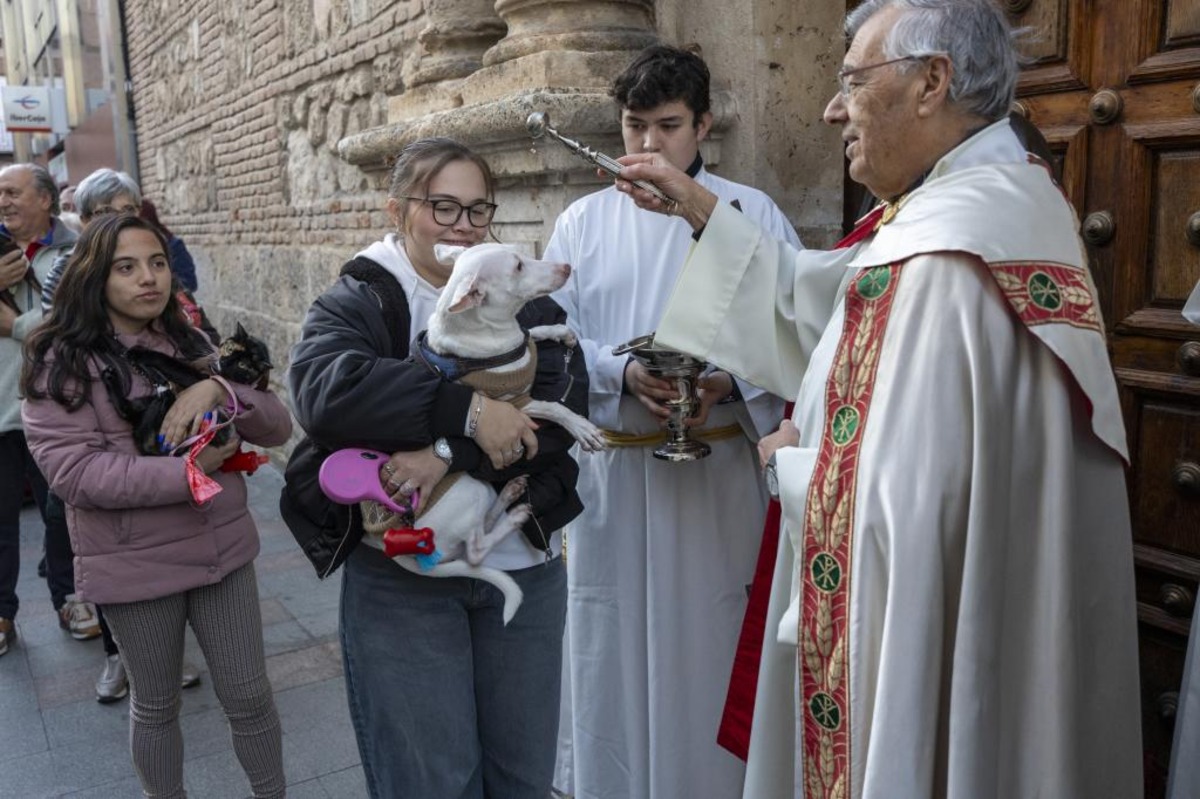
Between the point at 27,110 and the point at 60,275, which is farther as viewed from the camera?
the point at 27,110

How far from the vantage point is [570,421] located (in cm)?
220

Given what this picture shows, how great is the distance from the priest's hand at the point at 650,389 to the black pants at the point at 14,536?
3.15 m

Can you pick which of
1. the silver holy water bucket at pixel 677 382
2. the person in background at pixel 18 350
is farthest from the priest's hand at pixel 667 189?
the person in background at pixel 18 350

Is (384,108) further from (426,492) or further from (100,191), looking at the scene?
(426,492)

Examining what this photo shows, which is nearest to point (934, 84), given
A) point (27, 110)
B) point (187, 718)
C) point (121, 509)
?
point (121, 509)

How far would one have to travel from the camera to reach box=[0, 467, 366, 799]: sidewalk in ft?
11.2

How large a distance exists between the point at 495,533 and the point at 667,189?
90 centimetres

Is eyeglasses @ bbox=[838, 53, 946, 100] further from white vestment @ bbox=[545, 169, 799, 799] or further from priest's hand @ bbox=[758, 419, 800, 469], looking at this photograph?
white vestment @ bbox=[545, 169, 799, 799]

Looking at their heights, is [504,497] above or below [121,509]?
above

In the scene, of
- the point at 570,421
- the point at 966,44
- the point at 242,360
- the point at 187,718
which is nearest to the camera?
the point at 966,44

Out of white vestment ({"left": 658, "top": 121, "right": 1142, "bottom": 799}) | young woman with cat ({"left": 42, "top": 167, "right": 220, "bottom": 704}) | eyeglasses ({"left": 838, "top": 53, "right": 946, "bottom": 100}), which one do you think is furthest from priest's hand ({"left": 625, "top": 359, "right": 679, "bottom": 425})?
young woman with cat ({"left": 42, "top": 167, "right": 220, "bottom": 704})

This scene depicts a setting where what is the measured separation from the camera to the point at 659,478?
9.21ft

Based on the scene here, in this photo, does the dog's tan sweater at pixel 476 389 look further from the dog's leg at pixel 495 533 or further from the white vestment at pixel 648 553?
the white vestment at pixel 648 553

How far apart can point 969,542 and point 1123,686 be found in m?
0.48
